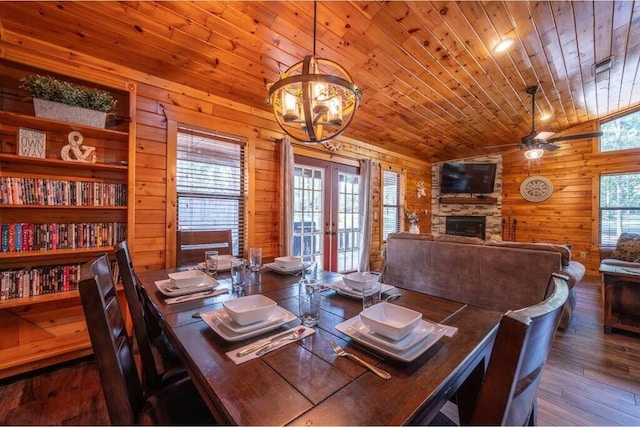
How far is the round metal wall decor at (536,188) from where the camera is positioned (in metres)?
5.91

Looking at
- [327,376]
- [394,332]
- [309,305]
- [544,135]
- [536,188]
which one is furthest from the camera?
[536,188]

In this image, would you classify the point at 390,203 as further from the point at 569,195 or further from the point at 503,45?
the point at 569,195

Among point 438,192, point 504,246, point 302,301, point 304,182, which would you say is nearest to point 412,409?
point 302,301

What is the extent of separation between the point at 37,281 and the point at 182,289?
154 cm

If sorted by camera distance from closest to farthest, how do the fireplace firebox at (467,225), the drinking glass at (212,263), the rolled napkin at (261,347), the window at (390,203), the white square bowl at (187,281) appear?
1. the rolled napkin at (261,347)
2. the white square bowl at (187,281)
3. the drinking glass at (212,263)
4. the window at (390,203)
5. the fireplace firebox at (467,225)

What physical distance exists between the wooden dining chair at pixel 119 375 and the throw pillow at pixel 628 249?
5.92 m

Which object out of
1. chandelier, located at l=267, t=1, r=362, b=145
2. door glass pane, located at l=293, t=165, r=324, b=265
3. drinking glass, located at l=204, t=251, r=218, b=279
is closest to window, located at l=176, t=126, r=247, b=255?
door glass pane, located at l=293, t=165, r=324, b=265

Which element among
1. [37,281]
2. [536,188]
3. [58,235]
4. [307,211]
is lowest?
[37,281]

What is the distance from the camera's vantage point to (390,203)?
222 inches

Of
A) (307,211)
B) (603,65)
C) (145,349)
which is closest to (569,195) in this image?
(603,65)

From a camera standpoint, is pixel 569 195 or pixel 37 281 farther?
pixel 569 195

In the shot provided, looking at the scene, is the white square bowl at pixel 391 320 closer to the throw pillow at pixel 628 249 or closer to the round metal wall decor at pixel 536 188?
the throw pillow at pixel 628 249

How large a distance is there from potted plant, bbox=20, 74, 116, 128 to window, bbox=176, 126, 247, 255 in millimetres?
702

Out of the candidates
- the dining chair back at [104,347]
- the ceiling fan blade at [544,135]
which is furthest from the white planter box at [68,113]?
the ceiling fan blade at [544,135]
